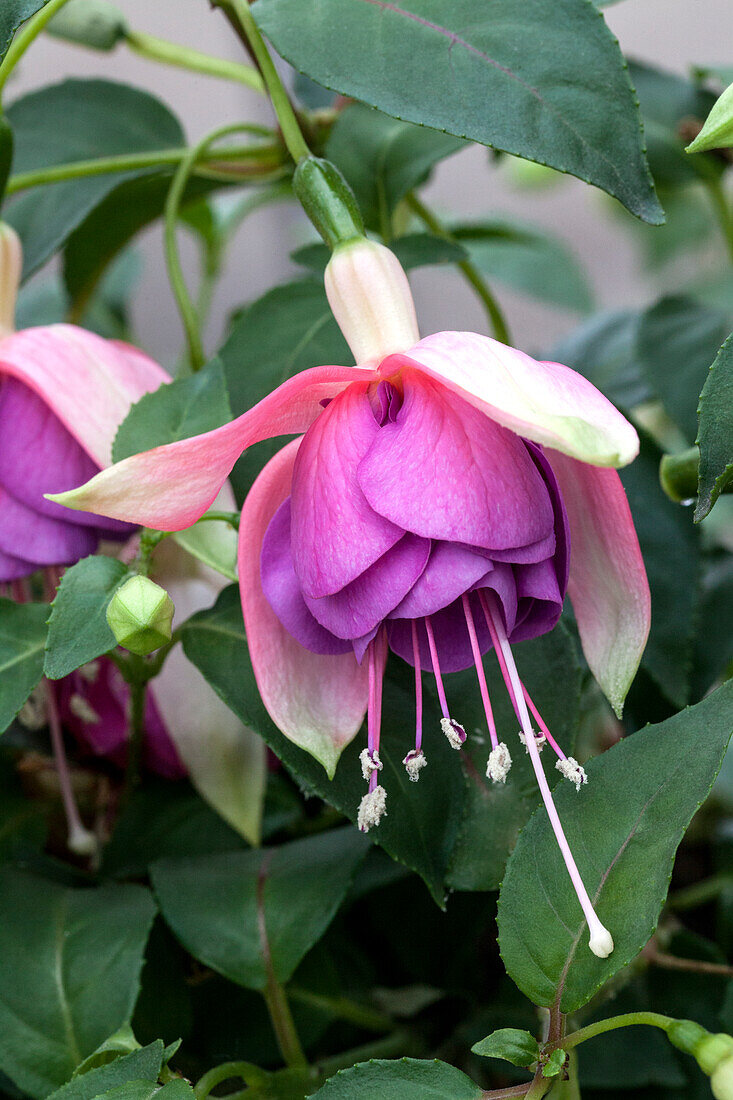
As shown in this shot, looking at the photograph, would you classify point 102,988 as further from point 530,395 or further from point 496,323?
point 496,323

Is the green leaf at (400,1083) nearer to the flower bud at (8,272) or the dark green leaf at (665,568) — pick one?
the dark green leaf at (665,568)

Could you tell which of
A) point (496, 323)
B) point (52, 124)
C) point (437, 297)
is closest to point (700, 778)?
point (496, 323)

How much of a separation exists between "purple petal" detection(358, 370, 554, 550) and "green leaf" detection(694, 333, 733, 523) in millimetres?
53

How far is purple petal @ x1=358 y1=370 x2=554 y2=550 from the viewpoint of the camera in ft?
0.96

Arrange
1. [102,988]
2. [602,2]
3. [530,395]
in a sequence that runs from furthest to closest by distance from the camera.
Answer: [602,2], [102,988], [530,395]

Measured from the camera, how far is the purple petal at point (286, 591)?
1.10 feet

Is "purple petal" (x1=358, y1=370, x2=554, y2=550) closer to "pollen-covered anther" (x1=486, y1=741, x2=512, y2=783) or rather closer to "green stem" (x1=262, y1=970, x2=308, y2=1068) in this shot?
"pollen-covered anther" (x1=486, y1=741, x2=512, y2=783)

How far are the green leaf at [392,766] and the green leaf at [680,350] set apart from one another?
0.27 metres

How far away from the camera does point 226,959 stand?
1.39 feet

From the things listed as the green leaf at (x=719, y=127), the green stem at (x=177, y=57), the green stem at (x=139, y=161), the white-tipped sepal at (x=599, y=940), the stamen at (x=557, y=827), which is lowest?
the white-tipped sepal at (x=599, y=940)

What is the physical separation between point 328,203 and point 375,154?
0.19 metres

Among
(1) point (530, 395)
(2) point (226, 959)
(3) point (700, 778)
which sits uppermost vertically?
(1) point (530, 395)

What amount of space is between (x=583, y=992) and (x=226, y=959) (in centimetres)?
16

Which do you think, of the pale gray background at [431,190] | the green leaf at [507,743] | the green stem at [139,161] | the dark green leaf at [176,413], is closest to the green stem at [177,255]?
the green stem at [139,161]
